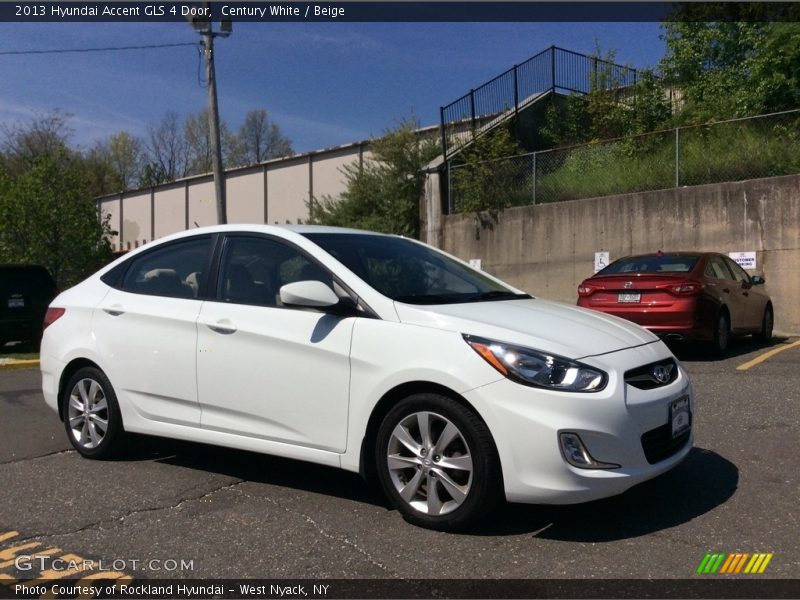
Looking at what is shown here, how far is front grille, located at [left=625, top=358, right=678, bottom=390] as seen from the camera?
3.93 m

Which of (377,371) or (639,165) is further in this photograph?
(639,165)

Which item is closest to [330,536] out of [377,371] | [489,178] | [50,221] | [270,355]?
[377,371]

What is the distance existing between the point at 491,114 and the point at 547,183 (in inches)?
143

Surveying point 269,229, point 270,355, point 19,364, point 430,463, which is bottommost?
point 19,364

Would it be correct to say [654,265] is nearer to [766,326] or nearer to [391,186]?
[766,326]

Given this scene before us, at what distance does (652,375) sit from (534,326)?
26.8 inches

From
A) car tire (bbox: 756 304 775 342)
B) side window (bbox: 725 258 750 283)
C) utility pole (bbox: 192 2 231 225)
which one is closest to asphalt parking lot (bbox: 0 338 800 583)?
side window (bbox: 725 258 750 283)

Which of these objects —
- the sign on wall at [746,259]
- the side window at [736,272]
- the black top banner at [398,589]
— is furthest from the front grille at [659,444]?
the sign on wall at [746,259]

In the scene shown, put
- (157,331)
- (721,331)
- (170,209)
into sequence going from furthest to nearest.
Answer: (170,209) → (721,331) → (157,331)

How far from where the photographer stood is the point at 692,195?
583 inches

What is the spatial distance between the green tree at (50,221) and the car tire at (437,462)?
Answer: 1389 cm

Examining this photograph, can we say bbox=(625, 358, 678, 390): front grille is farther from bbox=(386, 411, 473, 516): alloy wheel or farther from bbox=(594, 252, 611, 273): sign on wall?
bbox=(594, 252, 611, 273): sign on wall

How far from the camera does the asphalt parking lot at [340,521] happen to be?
3557 millimetres

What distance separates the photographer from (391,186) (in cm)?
1944
